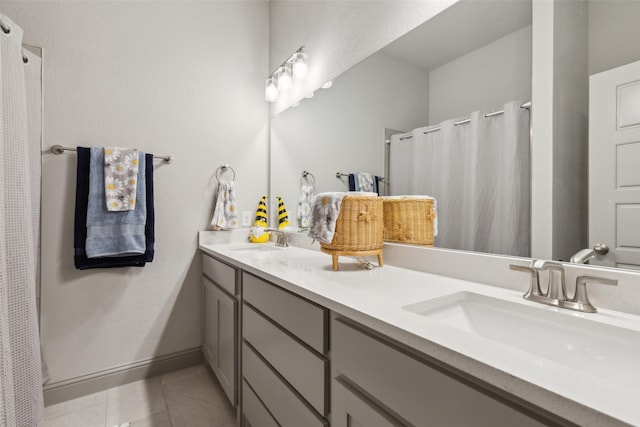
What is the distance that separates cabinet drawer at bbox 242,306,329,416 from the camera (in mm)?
807

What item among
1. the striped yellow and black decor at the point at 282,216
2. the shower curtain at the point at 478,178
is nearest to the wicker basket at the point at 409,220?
the shower curtain at the point at 478,178

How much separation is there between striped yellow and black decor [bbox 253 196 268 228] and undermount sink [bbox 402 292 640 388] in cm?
158

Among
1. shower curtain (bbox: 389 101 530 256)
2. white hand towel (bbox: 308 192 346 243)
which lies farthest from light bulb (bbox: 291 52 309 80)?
white hand towel (bbox: 308 192 346 243)

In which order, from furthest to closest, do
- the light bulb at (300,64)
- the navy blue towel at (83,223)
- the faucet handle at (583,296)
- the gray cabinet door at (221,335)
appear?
the light bulb at (300,64) < the navy blue towel at (83,223) < the gray cabinet door at (221,335) < the faucet handle at (583,296)

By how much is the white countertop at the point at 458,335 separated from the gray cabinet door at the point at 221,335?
394mm

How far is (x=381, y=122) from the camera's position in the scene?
1387mm

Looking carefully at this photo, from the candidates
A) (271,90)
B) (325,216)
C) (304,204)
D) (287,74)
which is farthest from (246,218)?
(325,216)

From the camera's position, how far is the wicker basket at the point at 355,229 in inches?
45.2

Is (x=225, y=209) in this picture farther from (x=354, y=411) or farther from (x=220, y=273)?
(x=354, y=411)

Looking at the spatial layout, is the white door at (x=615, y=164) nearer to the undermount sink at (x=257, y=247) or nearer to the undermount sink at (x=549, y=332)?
the undermount sink at (x=549, y=332)

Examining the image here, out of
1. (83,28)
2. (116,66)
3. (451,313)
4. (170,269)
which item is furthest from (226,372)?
(83,28)

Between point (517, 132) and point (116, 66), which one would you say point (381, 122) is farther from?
point (116, 66)

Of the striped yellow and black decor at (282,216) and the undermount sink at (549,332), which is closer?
the undermount sink at (549,332)

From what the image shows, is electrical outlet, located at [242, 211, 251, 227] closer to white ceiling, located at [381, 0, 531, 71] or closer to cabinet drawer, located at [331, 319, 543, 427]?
white ceiling, located at [381, 0, 531, 71]
